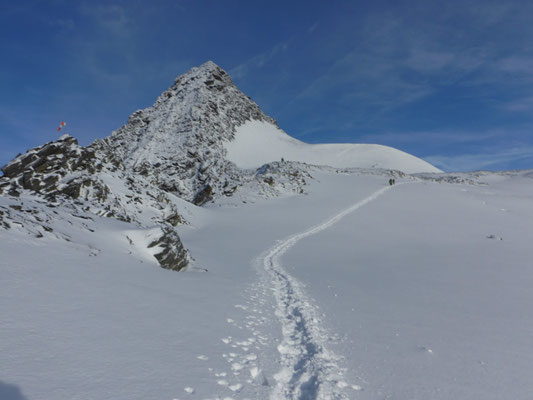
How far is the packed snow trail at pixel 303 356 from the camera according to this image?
3918 millimetres

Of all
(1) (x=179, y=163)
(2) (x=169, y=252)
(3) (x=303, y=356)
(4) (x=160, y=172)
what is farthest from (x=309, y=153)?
(3) (x=303, y=356)

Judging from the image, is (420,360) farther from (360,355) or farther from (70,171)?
(70,171)

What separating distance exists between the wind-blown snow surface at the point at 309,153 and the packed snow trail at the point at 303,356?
201ft

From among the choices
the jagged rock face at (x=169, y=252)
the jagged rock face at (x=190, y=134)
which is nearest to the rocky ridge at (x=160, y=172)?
the jagged rock face at (x=169, y=252)

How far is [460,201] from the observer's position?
30.2 meters

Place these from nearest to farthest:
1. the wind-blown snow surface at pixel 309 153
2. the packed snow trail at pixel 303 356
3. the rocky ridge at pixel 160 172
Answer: the packed snow trail at pixel 303 356 < the rocky ridge at pixel 160 172 < the wind-blown snow surface at pixel 309 153

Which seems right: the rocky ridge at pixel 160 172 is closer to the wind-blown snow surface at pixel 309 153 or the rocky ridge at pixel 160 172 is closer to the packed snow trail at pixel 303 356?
the wind-blown snow surface at pixel 309 153

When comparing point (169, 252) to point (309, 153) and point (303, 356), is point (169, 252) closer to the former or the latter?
point (303, 356)

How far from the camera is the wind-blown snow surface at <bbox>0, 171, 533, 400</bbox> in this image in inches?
139

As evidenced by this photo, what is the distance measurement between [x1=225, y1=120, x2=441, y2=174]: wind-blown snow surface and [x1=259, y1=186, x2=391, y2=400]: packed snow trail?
6132cm

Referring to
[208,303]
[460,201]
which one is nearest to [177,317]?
[208,303]

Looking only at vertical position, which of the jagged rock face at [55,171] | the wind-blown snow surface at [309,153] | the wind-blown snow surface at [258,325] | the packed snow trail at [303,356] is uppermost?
the wind-blown snow surface at [309,153]

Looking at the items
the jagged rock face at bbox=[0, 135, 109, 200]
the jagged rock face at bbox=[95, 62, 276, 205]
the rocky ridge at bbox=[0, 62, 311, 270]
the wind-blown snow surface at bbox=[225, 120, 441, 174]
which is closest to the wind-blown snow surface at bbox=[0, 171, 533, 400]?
the rocky ridge at bbox=[0, 62, 311, 270]

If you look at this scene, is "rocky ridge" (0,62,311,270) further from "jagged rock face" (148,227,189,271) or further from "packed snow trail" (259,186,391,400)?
"packed snow trail" (259,186,391,400)
